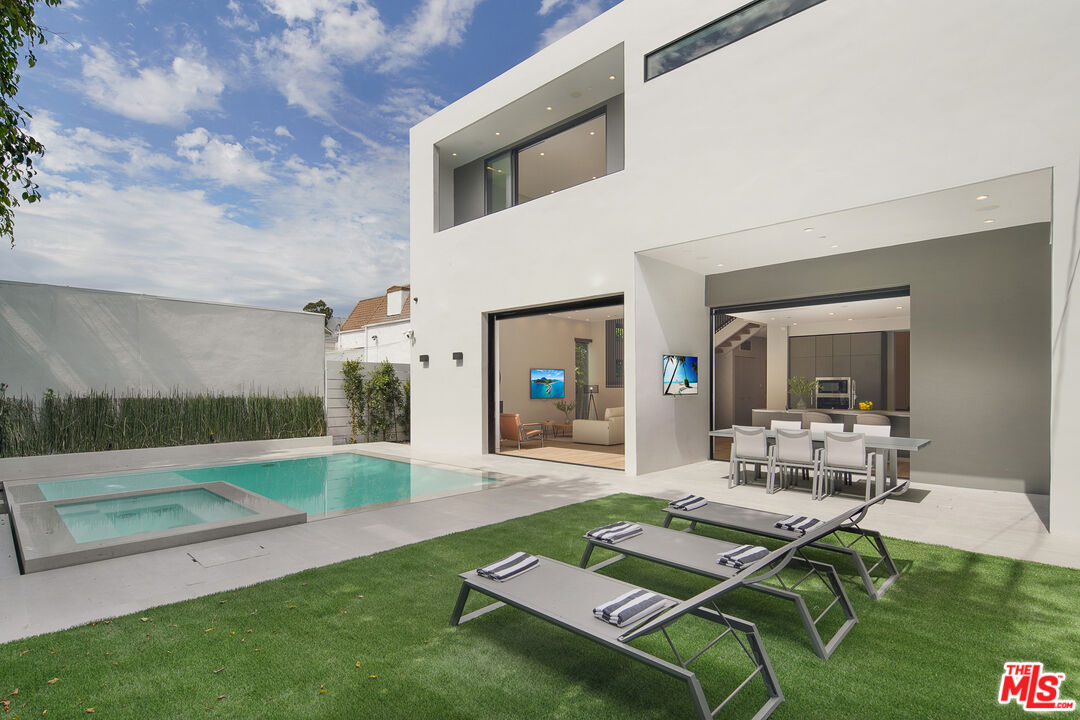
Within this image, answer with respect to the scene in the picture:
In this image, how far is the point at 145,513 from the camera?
20.4 ft

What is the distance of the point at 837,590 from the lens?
3.11 m

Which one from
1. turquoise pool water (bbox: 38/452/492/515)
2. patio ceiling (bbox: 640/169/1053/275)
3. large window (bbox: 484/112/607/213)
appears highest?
large window (bbox: 484/112/607/213)

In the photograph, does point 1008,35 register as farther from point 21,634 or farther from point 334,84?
point 334,84

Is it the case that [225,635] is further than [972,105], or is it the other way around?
[972,105]

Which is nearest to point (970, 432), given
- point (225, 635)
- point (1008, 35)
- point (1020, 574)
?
point (1020, 574)

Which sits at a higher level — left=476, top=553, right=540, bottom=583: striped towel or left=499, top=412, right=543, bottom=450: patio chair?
left=476, top=553, right=540, bottom=583: striped towel

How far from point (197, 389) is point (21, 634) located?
9673 mm

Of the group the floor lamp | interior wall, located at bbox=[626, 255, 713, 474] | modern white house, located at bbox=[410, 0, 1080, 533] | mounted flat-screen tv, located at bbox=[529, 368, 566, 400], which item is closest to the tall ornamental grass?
modern white house, located at bbox=[410, 0, 1080, 533]

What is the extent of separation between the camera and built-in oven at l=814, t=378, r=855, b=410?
12.0m

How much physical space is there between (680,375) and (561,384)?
648 centimetres

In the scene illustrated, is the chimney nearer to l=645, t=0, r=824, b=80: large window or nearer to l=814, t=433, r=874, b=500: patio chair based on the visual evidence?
l=645, t=0, r=824, b=80: large window

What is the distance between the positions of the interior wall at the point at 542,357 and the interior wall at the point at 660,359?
16.2ft

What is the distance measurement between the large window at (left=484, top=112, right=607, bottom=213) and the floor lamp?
20.3ft

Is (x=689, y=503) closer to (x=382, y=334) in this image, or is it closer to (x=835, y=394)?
(x=835, y=394)
